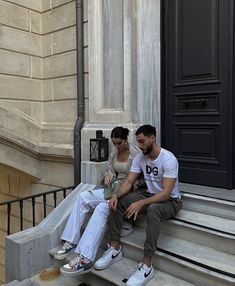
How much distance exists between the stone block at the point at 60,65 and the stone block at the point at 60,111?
0.49 metres

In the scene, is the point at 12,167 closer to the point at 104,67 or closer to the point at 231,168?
the point at 104,67

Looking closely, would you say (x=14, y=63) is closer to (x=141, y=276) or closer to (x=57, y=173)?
(x=57, y=173)

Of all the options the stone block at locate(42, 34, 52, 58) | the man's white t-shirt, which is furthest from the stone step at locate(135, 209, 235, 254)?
the stone block at locate(42, 34, 52, 58)

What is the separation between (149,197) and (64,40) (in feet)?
10.8

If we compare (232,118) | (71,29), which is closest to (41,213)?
(71,29)

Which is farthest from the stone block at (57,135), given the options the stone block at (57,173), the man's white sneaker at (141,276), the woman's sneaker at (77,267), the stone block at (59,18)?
the man's white sneaker at (141,276)

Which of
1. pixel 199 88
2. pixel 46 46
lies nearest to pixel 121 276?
pixel 199 88

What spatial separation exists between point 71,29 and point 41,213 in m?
3.27

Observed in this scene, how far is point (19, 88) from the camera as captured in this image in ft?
18.1

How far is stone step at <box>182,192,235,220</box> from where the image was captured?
11.1 feet

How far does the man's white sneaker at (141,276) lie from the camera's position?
2.86m

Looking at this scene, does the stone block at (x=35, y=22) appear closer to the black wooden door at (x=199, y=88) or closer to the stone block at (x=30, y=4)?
the stone block at (x=30, y=4)

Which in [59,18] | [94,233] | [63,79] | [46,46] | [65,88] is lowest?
[94,233]

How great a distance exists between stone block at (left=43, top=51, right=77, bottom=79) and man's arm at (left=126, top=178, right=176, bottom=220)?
9.34 ft
